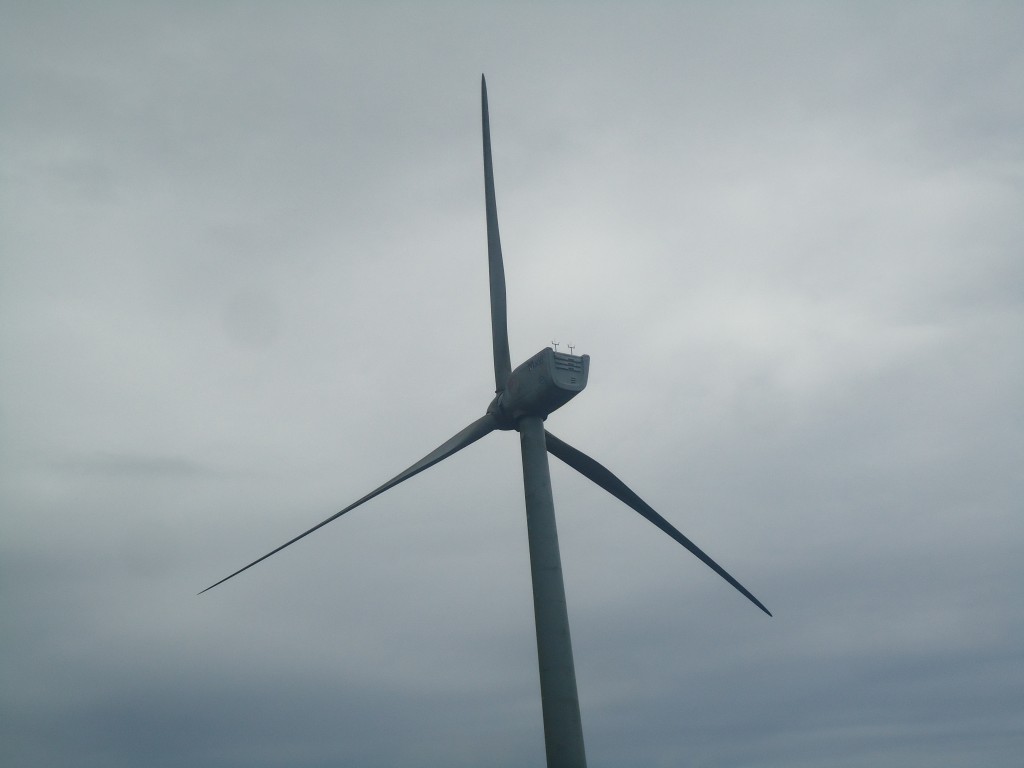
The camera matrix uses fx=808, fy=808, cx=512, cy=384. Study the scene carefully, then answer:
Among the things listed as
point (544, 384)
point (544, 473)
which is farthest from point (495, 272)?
point (544, 473)

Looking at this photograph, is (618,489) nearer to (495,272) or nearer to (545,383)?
(545,383)

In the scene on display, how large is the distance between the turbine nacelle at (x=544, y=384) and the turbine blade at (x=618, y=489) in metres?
2.89

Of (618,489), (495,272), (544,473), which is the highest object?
(495,272)

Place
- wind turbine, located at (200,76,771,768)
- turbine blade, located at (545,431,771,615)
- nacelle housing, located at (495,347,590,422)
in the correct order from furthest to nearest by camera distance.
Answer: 1. turbine blade, located at (545,431,771,615)
2. nacelle housing, located at (495,347,590,422)
3. wind turbine, located at (200,76,771,768)

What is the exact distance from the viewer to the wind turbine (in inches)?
1228

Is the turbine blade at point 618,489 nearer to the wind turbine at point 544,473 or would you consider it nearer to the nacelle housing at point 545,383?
the wind turbine at point 544,473

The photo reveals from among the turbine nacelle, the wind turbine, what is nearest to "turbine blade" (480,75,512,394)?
the wind turbine

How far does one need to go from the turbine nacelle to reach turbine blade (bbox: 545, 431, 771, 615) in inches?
114

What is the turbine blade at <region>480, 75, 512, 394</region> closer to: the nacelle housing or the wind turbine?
the wind turbine

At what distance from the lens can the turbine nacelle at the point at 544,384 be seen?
36031mm

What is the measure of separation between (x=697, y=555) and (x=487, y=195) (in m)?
21.7

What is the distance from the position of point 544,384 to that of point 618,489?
8.59 metres

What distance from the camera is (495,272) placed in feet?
139

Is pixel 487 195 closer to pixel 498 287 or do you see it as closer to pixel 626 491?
pixel 498 287
